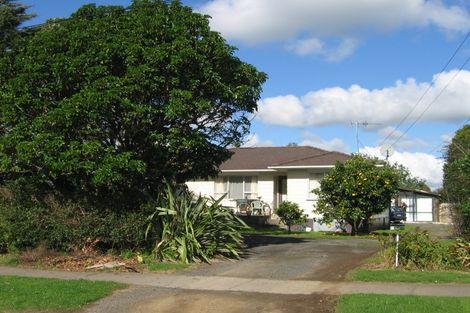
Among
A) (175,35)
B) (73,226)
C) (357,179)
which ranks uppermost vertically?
(175,35)

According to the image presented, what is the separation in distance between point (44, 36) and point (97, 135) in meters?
3.04

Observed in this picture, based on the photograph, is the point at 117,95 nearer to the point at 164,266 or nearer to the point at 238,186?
the point at 164,266

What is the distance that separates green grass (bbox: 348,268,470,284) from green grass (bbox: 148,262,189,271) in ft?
Result: 13.5

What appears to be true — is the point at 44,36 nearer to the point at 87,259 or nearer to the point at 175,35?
the point at 175,35

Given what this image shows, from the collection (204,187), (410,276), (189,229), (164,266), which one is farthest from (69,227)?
(204,187)

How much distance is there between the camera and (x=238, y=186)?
33188 millimetres

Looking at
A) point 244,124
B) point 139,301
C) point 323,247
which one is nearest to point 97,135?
point 244,124

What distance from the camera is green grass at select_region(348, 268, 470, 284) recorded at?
11992 mm

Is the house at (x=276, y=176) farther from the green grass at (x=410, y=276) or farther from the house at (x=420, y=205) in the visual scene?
the house at (x=420, y=205)

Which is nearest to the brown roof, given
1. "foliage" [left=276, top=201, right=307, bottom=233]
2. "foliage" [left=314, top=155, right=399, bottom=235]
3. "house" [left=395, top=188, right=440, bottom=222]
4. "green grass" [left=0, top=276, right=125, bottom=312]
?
"foliage" [left=276, top=201, right=307, bottom=233]

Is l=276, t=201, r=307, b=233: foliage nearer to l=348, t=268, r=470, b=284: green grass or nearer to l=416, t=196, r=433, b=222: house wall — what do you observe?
l=348, t=268, r=470, b=284: green grass

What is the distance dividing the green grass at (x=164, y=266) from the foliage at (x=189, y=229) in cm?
35

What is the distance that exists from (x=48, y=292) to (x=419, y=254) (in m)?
8.24

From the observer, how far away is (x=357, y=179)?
23.5 m
